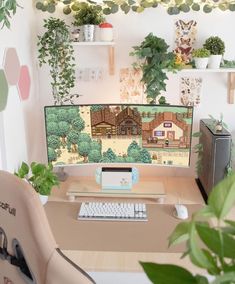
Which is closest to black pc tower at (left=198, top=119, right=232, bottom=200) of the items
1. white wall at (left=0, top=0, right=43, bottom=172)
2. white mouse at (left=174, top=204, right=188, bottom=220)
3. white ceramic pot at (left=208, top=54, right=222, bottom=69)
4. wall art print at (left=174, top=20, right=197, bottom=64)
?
white mouse at (left=174, top=204, right=188, bottom=220)

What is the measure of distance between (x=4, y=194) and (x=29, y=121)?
113 centimetres

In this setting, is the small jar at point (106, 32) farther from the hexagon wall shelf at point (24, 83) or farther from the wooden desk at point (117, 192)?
the wooden desk at point (117, 192)

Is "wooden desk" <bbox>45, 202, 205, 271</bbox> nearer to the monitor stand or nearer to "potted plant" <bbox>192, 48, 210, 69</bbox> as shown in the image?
the monitor stand

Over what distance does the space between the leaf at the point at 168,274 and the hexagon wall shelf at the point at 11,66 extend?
1.45 meters

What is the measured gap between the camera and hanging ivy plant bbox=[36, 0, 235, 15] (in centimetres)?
207

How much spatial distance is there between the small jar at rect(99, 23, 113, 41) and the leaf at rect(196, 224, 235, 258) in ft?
5.77

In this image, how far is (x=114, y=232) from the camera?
1592 mm

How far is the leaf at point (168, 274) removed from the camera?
1.54ft

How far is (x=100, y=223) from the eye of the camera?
1666 millimetres

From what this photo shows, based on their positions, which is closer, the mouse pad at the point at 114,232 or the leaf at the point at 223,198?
the leaf at the point at 223,198

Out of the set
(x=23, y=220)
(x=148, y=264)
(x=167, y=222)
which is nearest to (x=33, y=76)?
(x=167, y=222)

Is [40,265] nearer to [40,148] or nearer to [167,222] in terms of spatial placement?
[167,222]

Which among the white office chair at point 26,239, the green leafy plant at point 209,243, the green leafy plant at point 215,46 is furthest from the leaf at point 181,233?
the green leafy plant at point 215,46

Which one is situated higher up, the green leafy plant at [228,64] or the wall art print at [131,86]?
the green leafy plant at [228,64]
